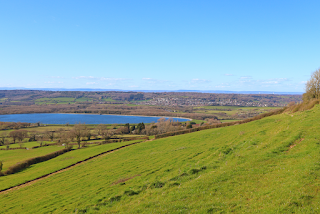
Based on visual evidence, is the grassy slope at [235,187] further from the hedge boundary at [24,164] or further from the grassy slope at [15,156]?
the grassy slope at [15,156]

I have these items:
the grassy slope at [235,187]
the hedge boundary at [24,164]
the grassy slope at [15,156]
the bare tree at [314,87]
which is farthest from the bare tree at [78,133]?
the bare tree at [314,87]

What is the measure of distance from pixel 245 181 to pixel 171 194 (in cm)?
471

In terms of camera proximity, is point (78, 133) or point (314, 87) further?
point (78, 133)

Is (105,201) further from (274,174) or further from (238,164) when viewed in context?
(274,174)

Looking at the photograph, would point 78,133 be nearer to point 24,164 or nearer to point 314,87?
point 24,164

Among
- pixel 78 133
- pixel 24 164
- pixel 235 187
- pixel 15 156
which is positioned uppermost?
pixel 235 187

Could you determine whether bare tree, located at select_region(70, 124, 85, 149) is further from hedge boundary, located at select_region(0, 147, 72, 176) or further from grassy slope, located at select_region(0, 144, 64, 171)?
hedge boundary, located at select_region(0, 147, 72, 176)

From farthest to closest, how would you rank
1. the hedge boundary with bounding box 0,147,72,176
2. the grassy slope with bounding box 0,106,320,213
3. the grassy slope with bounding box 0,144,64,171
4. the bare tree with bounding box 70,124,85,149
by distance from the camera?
the bare tree with bounding box 70,124,85,149 < the grassy slope with bounding box 0,144,64,171 < the hedge boundary with bounding box 0,147,72,176 < the grassy slope with bounding box 0,106,320,213

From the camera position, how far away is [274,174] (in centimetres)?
1202

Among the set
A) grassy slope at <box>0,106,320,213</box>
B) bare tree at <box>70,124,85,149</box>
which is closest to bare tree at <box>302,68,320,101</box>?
grassy slope at <box>0,106,320,213</box>

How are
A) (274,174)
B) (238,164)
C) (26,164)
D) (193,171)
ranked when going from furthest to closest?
(26,164) → (193,171) → (238,164) → (274,174)

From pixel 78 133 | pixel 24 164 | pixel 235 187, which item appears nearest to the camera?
pixel 235 187

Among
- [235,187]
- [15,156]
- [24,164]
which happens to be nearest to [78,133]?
[15,156]

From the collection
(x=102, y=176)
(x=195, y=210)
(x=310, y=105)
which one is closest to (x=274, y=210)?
(x=195, y=210)
